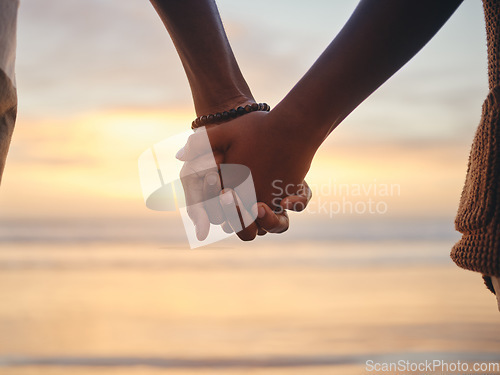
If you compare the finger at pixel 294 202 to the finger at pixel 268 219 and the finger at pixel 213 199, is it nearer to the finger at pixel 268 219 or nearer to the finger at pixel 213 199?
the finger at pixel 268 219

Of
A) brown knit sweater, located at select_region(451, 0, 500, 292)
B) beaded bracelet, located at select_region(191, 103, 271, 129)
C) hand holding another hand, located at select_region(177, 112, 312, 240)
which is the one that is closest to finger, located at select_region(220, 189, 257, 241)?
hand holding another hand, located at select_region(177, 112, 312, 240)

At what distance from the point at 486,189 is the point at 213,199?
61cm

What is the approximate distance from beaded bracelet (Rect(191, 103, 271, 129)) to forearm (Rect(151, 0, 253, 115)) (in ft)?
0.06

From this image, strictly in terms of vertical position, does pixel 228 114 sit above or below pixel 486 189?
above

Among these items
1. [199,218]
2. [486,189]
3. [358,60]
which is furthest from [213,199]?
[486,189]

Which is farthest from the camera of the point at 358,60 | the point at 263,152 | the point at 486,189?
the point at 263,152

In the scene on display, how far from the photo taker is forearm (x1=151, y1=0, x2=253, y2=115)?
1156 millimetres

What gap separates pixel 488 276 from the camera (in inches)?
32.6

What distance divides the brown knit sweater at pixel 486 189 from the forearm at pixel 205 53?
0.55 meters

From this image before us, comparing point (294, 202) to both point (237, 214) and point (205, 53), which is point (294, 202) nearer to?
point (237, 214)

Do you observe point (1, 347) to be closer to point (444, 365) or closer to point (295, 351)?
point (295, 351)

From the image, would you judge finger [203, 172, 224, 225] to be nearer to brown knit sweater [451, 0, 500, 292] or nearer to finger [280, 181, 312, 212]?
finger [280, 181, 312, 212]

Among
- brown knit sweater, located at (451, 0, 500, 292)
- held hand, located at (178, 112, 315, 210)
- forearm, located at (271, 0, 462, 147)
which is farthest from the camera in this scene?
held hand, located at (178, 112, 315, 210)

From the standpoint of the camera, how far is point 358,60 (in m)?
1.04
